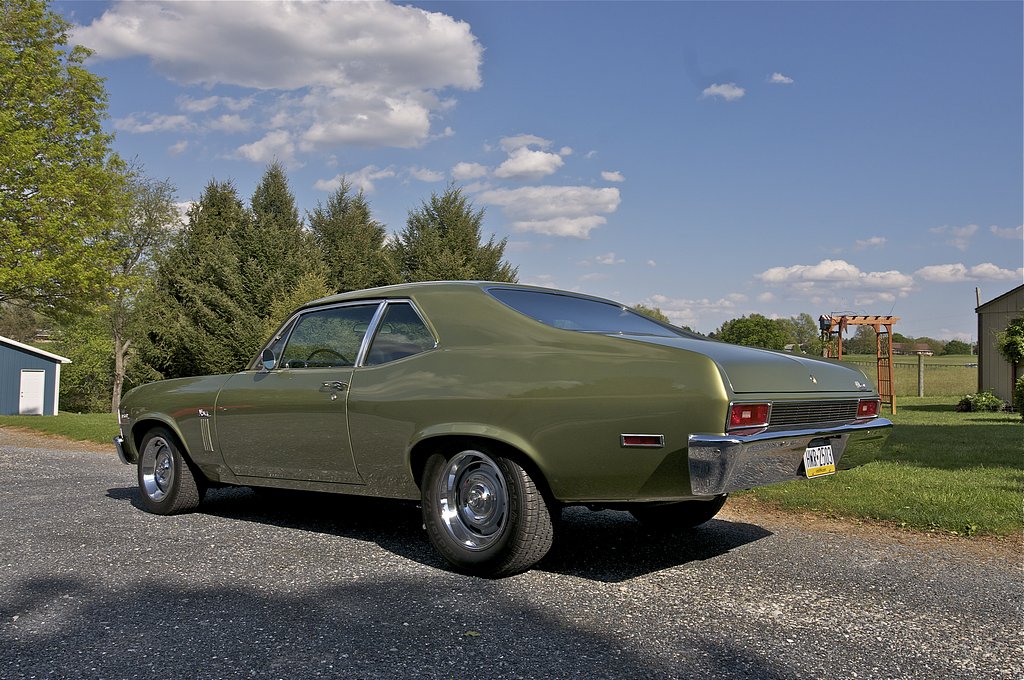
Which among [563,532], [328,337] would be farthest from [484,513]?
[328,337]

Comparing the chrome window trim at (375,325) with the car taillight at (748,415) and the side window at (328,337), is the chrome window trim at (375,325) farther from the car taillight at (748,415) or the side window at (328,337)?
the car taillight at (748,415)

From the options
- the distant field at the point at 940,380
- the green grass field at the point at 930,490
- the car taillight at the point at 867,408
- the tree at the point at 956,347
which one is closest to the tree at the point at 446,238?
the distant field at the point at 940,380

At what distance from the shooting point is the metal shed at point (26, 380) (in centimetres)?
3391

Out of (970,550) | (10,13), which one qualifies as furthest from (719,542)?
(10,13)

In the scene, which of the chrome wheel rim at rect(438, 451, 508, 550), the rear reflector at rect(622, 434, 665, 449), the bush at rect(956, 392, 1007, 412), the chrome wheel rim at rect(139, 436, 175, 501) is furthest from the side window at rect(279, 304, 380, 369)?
the bush at rect(956, 392, 1007, 412)

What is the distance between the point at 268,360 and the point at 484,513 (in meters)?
1.99

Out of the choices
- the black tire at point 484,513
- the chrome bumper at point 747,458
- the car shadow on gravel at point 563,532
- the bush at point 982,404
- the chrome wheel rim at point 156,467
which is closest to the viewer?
the chrome bumper at point 747,458

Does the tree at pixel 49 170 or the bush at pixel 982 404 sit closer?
the tree at pixel 49 170

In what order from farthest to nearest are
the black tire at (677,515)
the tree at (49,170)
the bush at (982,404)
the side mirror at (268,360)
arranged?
the bush at (982,404), the tree at (49,170), the side mirror at (268,360), the black tire at (677,515)

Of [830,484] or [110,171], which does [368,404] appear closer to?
[830,484]

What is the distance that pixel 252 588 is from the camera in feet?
12.5

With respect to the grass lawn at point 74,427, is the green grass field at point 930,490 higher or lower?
higher

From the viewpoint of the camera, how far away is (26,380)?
3456 cm

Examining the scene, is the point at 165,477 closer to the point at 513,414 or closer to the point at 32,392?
the point at 513,414
